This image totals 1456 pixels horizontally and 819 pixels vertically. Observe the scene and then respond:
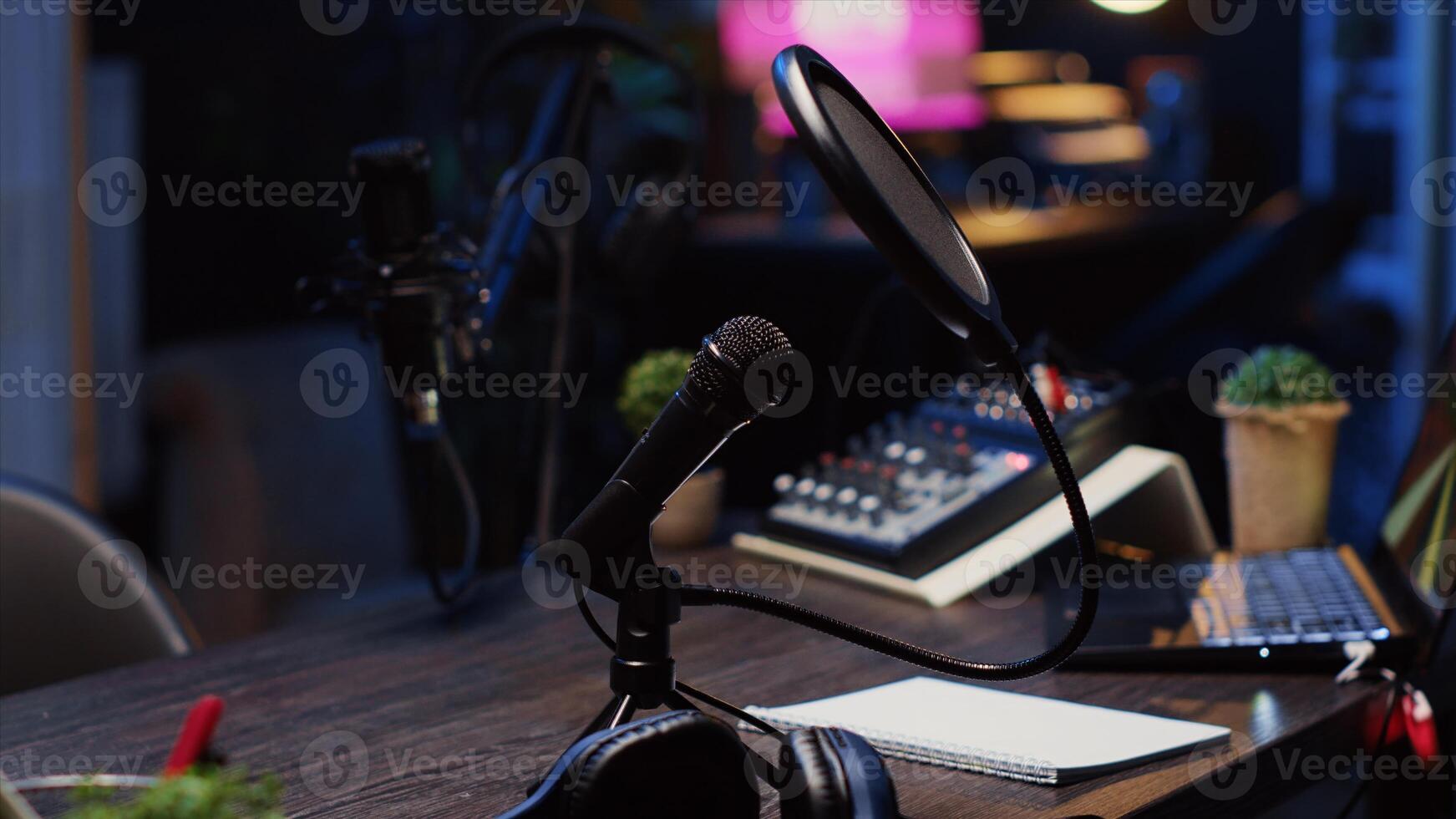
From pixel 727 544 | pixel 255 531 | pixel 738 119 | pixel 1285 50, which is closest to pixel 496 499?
pixel 255 531

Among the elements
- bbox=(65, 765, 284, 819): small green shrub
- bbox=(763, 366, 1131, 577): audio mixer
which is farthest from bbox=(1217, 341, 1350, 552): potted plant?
bbox=(65, 765, 284, 819): small green shrub

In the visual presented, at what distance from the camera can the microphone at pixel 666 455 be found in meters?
0.77

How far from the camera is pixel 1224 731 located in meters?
0.90

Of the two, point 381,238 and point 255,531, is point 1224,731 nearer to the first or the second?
point 381,238

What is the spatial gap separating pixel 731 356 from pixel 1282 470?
80cm

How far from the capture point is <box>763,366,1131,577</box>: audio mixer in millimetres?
1271

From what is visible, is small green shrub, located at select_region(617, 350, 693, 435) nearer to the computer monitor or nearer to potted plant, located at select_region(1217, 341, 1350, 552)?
potted plant, located at select_region(1217, 341, 1350, 552)

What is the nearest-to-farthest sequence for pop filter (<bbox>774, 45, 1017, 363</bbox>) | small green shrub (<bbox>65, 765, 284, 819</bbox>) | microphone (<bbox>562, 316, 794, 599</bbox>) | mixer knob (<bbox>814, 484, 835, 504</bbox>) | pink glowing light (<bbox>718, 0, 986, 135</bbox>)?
1. small green shrub (<bbox>65, 765, 284, 819</bbox>)
2. pop filter (<bbox>774, 45, 1017, 363</bbox>)
3. microphone (<bbox>562, 316, 794, 599</bbox>)
4. mixer knob (<bbox>814, 484, 835, 504</bbox>)
5. pink glowing light (<bbox>718, 0, 986, 135</bbox>)

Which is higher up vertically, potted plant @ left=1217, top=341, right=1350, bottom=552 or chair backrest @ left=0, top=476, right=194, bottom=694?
potted plant @ left=1217, top=341, right=1350, bottom=552

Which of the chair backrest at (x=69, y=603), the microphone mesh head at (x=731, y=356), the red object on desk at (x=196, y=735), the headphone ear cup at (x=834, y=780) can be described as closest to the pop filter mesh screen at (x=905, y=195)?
the microphone mesh head at (x=731, y=356)

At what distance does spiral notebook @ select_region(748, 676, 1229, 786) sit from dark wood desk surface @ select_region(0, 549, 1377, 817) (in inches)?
0.4

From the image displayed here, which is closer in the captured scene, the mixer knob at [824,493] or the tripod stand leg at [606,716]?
the tripod stand leg at [606,716]

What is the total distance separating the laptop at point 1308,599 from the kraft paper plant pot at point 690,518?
17.0 inches

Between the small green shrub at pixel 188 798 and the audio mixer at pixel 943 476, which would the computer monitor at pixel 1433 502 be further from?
the small green shrub at pixel 188 798
